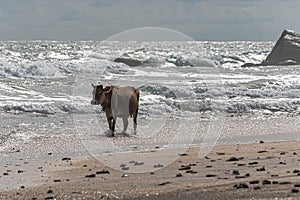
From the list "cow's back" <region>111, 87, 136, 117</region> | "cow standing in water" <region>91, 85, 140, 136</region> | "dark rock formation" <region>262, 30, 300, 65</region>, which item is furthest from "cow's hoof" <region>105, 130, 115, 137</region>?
"dark rock formation" <region>262, 30, 300, 65</region>

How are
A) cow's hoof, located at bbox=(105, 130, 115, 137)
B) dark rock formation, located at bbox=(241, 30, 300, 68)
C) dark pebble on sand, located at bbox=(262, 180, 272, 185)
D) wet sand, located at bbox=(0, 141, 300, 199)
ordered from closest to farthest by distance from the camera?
wet sand, located at bbox=(0, 141, 300, 199) → dark pebble on sand, located at bbox=(262, 180, 272, 185) → cow's hoof, located at bbox=(105, 130, 115, 137) → dark rock formation, located at bbox=(241, 30, 300, 68)

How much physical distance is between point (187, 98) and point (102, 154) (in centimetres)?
1486

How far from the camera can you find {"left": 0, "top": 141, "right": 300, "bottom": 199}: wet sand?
27.9 feet

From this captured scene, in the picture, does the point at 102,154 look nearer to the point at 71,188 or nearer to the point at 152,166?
the point at 152,166

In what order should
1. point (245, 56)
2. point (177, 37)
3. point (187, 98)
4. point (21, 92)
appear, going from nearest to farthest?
1. point (177, 37)
2. point (187, 98)
3. point (21, 92)
4. point (245, 56)

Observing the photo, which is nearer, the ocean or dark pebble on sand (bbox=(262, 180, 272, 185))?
dark pebble on sand (bbox=(262, 180, 272, 185))

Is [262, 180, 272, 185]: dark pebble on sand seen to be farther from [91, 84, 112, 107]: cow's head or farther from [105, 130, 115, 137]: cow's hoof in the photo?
[91, 84, 112, 107]: cow's head

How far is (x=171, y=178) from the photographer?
9.88m

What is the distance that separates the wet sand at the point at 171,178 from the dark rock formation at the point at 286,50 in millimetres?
53403

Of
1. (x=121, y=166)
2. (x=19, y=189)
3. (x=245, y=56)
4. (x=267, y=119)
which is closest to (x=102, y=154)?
(x=121, y=166)

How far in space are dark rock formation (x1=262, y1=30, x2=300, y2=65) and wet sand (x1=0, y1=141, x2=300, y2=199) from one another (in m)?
53.4

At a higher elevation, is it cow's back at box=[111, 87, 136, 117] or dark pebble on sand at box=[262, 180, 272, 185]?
cow's back at box=[111, 87, 136, 117]

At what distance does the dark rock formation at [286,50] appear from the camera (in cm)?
6588

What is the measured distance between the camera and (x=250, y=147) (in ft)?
45.6
